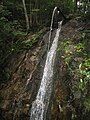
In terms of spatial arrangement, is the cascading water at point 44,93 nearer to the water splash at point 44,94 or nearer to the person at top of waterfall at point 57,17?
the water splash at point 44,94

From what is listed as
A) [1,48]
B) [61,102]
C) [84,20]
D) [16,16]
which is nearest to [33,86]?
[61,102]

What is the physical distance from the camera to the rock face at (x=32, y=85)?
6629 mm

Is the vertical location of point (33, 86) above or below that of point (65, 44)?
below

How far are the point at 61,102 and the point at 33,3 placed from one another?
6546mm

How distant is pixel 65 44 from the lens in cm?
839

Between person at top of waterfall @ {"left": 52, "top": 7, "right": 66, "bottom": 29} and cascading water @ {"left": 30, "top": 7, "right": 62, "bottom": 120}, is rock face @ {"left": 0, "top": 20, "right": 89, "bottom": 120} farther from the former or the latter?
person at top of waterfall @ {"left": 52, "top": 7, "right": 66, "bottom": 29}

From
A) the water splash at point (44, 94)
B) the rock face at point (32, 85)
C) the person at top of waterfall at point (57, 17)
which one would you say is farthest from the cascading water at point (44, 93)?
the person at top of waterfall at point (57, 17)

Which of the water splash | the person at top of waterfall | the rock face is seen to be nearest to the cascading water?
the water splash

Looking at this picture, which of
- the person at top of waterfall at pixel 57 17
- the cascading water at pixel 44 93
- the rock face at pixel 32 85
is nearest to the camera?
the rock face at pixel 32 85

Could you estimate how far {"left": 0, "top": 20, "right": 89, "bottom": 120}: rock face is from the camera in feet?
21.7

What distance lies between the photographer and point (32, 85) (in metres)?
7.62

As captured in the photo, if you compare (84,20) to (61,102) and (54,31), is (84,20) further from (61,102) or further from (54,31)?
(61,102)

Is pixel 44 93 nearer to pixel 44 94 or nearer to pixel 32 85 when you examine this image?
pixel 44 94

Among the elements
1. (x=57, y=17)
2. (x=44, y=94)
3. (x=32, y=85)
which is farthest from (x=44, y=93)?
(x=57, y=17)
